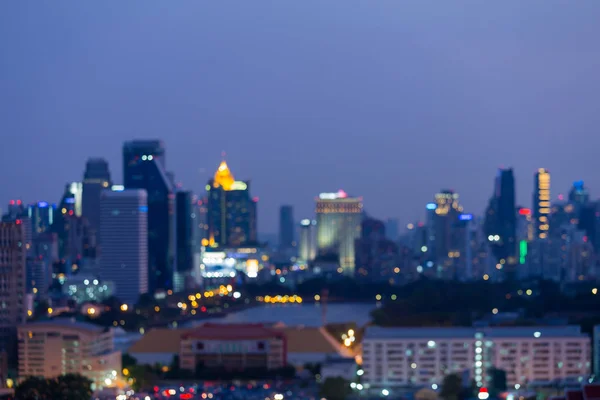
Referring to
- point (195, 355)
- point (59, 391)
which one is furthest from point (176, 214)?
point (59, 391)

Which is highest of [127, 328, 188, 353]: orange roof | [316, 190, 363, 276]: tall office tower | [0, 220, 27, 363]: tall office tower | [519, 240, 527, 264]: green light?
[316, 190, 363, 276]: tall office tower

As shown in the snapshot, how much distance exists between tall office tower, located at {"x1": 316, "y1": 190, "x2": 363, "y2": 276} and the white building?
43.8 m

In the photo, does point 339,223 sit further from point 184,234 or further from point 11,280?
point 11,280

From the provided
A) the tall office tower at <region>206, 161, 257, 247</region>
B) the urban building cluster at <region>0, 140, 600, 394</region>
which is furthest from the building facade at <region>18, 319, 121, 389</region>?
the tall office tower at <region>206, 161, 257, 247</region>

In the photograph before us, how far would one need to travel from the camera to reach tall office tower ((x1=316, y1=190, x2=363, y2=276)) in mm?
66438

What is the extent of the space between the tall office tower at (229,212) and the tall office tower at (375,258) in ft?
24.5

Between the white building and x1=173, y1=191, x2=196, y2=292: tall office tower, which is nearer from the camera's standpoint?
the white building

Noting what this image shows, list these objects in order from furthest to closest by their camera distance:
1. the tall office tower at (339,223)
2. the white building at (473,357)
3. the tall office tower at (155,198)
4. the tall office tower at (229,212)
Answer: the tall office tower at (339,223) < the tall office tower at (229,212) < the tall office tower at (155,198) < the white building at (473,357)

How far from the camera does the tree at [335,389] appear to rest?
18594 mm

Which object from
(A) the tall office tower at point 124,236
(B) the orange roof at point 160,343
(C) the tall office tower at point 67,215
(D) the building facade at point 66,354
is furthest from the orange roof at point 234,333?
(C) the tall office tower at point 67,215

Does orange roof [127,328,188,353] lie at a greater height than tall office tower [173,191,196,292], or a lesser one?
lesser

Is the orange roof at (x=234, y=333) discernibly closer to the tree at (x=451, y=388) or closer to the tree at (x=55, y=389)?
the tree at (x=451, y=388)

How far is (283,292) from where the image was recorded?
47.2 m

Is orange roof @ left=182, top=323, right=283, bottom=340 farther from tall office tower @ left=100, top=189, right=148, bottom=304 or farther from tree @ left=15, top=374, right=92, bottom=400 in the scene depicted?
tall office tower @ left=100, top=189, right=148, bottom=304
